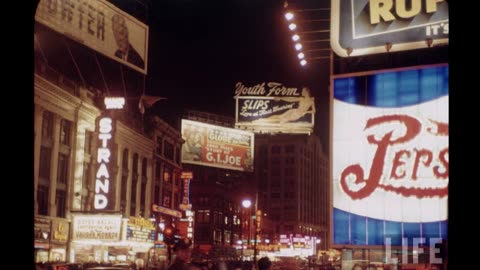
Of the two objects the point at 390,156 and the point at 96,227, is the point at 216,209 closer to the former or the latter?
the point at 96,227

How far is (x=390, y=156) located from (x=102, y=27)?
85.7ft

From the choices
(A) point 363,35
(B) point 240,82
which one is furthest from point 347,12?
(B) point 240,82

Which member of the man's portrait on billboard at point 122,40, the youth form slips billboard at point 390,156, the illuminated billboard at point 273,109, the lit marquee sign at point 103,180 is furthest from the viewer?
the illuminated billboard at point 273,109

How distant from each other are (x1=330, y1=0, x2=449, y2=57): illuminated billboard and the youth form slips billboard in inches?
31.0

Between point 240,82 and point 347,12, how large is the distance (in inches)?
1313

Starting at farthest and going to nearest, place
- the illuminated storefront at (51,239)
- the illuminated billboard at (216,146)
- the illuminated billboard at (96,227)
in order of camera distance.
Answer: the illuminated billboard at (216,146)
the illuminated storefront at (51,239)
the illuminated billboard at (96,227)

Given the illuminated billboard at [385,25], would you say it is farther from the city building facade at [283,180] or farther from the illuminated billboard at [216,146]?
the city building facade at [283,180]

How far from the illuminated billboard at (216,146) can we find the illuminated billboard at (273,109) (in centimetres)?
530

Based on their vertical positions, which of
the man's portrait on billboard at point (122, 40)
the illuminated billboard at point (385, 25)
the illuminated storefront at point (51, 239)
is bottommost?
the illuminated storefront at point (51, 239)

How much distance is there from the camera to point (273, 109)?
4981 centimetres

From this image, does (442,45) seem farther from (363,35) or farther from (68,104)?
(68,104)

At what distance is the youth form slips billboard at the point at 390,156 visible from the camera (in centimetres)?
1570

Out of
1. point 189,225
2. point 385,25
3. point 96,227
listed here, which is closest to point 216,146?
point 189,225

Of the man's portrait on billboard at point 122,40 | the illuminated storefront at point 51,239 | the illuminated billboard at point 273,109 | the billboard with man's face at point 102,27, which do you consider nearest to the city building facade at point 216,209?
the illuminated billboard at point 273,109
